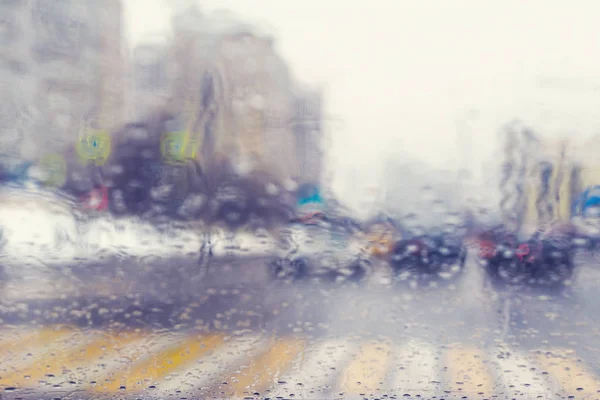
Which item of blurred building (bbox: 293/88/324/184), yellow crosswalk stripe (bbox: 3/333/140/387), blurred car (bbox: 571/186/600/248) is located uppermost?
blurred building (bbox: 293/88/324/184)

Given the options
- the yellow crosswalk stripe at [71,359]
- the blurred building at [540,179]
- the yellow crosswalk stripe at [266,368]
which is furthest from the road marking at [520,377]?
the yellow crosswalk stripe at [71,359]

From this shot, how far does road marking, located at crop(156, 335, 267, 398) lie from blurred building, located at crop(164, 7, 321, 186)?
2.09ft

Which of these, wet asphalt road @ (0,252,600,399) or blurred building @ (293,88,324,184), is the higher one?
blurred building @ (293,88,324,184)

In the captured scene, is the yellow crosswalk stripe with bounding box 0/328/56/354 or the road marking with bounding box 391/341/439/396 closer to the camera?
the road marking with bounding box 391/341/439/396

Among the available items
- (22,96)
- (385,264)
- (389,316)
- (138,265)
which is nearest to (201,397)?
(138,265)

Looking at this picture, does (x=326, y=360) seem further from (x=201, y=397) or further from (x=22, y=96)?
(x=22, y=96)

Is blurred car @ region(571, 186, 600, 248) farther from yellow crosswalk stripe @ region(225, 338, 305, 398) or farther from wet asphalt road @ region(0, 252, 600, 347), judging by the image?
yellow crosswalk stripe @ region(225, 338, 305, 398)

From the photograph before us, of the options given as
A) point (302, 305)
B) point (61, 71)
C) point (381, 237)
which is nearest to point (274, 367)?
point (302, 305)

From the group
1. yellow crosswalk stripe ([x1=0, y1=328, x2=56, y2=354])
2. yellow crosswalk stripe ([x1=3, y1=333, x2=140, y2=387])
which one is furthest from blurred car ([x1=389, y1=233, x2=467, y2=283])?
yellow crosswalk stripe ([x1=0, y1=328, x2=56, y2=354])

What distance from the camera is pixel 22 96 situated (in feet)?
6.30

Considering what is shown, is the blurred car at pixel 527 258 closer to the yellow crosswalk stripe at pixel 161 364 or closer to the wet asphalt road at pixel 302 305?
the wet asphalt road at pixel 302 305

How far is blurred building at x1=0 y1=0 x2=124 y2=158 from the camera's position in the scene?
1911mm

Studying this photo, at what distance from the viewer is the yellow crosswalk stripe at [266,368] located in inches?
64.6

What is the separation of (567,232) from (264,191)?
114 cm
